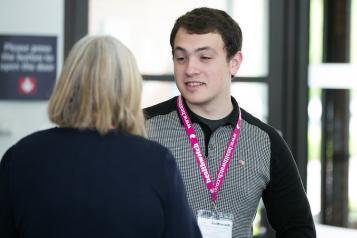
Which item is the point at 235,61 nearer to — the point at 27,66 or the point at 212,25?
the point at 212,25

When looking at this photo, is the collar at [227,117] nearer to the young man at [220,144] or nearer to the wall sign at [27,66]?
the young man at [220,144]

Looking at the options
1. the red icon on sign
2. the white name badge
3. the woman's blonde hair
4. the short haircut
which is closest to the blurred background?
the red icon on sign

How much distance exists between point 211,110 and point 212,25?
0.25m

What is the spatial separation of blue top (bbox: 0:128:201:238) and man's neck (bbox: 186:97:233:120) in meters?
0.56

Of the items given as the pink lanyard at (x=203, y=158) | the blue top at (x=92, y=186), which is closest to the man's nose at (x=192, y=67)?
the pink lanyard at (x=203, y=158)

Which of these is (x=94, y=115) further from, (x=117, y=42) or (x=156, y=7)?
(x=156, y=7)

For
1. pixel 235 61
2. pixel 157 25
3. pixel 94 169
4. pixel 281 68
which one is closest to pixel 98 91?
pixel 94 169

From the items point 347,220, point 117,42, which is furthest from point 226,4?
point 117,42

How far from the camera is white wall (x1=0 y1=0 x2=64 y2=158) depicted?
3236 mm

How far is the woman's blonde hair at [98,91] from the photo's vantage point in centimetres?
133

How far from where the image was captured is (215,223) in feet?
5.78

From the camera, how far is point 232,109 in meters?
1.95

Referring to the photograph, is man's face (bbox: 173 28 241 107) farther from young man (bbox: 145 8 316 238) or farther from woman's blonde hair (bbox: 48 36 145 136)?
woman's blonde hair (bbox: 48 36 145 136)

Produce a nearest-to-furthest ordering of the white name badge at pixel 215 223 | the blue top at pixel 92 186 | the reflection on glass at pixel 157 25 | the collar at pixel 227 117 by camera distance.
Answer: the blue top at pixel 92 186 → the white name badge at pixel 215 223 → the collar at pixel 227 117 → the reflection on glass at pixel 157 25
